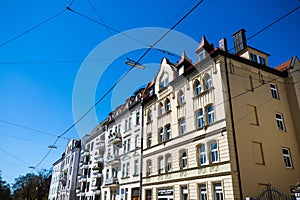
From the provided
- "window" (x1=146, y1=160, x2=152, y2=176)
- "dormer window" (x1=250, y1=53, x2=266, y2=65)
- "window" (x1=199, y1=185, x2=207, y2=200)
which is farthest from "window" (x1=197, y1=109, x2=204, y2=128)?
"window" (x1=146, y1=160, x2=152, y2=176)

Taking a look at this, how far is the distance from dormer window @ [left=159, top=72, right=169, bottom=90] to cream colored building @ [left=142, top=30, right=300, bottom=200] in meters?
0.86

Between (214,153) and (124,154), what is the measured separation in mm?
15613

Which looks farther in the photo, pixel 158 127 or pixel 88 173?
pixel 88 173

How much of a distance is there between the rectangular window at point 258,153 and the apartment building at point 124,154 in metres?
12.9

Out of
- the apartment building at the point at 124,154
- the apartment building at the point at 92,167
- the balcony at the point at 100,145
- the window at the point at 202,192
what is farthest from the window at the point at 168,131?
the balcony at the point at 100,145

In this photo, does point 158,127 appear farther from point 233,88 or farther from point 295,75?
point 295,75

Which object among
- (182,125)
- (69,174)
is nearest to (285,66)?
(182,125)

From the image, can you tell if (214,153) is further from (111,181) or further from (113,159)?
(113,159)

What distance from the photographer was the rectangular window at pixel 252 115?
60.9 ft

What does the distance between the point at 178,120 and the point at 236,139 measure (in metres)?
6.29

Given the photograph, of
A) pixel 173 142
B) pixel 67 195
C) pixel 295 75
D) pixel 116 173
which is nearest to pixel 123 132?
pixel 116 173

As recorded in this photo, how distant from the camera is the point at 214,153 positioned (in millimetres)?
17672

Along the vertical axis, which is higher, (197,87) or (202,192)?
(197,87)

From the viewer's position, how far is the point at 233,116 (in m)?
17.6
